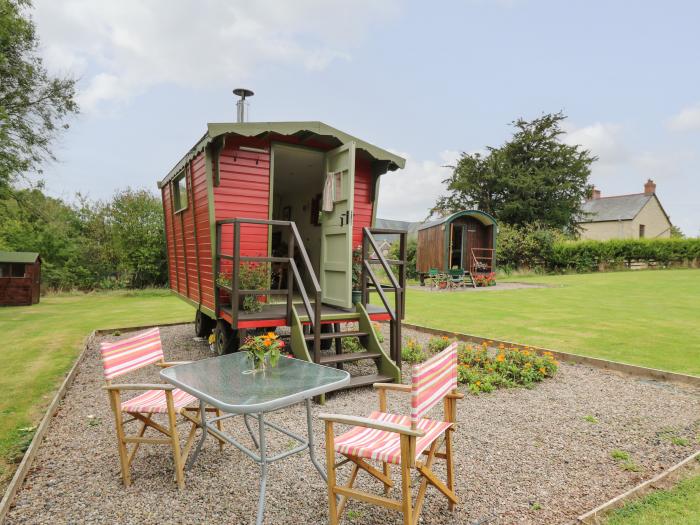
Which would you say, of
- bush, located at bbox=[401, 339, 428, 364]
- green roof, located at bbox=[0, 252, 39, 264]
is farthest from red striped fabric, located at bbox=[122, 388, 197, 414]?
green roof, located at bbox=[0, 252, 39, 264]

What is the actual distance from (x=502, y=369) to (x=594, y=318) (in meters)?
5.44

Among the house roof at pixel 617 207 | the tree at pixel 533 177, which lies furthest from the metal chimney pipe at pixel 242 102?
the house roof at pixel 617 207

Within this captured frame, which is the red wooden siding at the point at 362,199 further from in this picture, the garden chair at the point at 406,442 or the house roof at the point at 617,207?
the house roof at the point at 617,207

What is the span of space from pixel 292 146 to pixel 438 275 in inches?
535

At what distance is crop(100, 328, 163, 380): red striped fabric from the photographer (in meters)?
3.21

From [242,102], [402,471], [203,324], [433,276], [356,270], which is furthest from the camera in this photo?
[433,276]

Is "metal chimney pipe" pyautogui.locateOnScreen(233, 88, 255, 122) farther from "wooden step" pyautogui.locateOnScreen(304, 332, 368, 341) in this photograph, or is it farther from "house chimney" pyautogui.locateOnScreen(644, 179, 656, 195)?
"house chimney" pyautogui.locateOnScreen(644, 179, 656, 195)

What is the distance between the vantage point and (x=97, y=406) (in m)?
4.76

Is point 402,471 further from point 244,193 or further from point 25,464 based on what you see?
point 244,193

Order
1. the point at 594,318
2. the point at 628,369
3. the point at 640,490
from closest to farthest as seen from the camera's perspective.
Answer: the point at 640,490 → the point at 628,369 → the point at 594,318

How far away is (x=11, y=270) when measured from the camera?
15727 millimetres

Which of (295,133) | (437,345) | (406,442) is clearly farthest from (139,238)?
(406,442)

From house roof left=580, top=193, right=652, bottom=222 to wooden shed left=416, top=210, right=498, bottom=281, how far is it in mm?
17824

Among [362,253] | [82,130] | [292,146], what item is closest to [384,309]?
[362,253]
